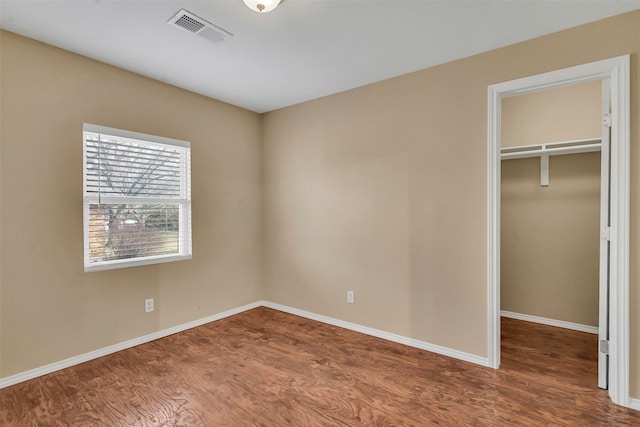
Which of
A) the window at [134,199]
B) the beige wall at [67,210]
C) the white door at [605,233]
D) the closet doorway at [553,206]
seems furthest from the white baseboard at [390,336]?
the window at [134,199]

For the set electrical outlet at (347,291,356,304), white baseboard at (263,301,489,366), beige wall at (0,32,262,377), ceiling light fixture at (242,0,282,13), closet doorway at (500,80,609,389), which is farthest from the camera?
electrical outlet at (347,291,356,304)

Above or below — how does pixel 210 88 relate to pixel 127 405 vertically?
above

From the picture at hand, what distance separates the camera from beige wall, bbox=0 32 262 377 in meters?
2.31

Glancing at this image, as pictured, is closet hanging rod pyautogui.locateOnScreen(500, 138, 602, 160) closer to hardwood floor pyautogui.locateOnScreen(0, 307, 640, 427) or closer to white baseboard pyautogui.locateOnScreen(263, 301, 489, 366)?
hardwood floor pyautogui.locateOnScreen(0, 307, 640, 427)

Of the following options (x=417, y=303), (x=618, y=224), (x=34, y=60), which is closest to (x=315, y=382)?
(x=417, y=303)

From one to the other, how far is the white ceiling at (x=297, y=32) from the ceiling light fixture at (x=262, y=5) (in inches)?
2.9

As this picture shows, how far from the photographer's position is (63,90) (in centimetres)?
254

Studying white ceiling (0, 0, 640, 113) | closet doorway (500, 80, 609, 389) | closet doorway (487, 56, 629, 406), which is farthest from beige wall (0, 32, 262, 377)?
closet doorway (500, 80, 609, 389)

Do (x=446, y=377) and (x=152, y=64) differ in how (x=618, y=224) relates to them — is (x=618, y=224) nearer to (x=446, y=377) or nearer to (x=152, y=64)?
(x=446, y=377)

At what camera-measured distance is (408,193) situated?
117 inches

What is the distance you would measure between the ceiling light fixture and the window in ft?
5.71

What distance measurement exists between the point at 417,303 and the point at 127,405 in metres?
2.37

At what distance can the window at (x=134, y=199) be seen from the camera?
2.74 m

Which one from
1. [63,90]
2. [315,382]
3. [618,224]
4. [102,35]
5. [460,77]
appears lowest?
[315,382]
